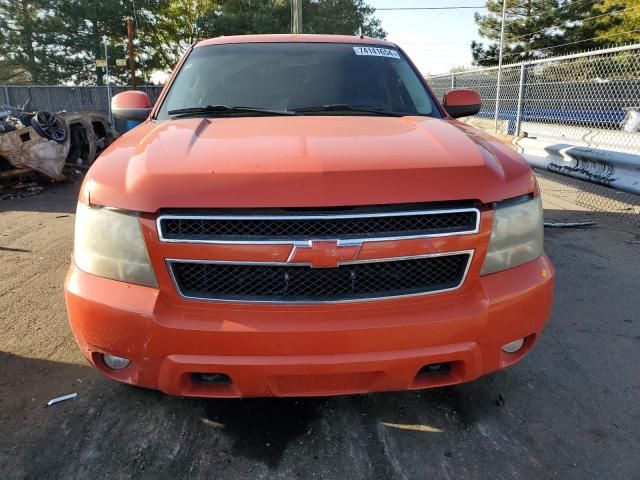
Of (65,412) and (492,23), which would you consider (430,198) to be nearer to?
(65,412)

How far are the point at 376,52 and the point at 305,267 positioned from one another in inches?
88.4

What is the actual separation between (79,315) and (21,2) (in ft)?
119

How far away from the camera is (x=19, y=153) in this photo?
7.71 m

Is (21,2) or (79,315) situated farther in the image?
(21,2)

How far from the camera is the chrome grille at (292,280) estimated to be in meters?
1.89

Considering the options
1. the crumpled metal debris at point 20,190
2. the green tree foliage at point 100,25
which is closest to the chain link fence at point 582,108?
the crumpled metal debris at point 20,190

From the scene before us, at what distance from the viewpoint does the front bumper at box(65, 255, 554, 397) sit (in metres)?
1.83

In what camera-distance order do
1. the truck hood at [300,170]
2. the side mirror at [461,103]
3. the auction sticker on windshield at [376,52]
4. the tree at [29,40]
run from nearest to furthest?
the truck hood at [300,170] < the auction sticker on windshield at [376,52] < the side mirror at [461,103] < the tree at [29,40]

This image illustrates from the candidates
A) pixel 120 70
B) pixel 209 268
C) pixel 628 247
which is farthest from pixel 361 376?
pixel 120 70

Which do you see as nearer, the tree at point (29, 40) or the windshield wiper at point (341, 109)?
the windshield wiper at point (341, 109)

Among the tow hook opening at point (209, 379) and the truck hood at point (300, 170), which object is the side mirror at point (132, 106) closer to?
the truck hood at point (300, 170)

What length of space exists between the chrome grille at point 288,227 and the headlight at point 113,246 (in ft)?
0.44

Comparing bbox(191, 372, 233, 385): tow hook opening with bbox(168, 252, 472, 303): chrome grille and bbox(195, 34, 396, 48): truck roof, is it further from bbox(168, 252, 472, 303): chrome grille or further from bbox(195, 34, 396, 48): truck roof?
bbox(195, 34, 396, 48): truck roof

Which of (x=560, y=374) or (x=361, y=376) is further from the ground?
(x=361, y=376)
